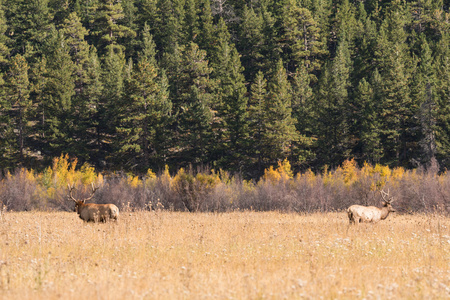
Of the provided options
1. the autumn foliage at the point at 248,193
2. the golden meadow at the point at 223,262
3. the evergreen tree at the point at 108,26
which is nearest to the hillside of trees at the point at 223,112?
the evergreen tree at the point at 108,26

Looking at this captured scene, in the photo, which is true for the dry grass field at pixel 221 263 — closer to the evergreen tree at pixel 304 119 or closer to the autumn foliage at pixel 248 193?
the autumn foliage at pixel 248 193

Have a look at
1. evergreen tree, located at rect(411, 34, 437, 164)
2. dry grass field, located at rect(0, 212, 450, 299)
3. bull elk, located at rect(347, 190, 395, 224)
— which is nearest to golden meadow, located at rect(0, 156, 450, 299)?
dry grass field, located at rect(0, 212, 450, 299)

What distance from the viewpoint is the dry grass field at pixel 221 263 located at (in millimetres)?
6676

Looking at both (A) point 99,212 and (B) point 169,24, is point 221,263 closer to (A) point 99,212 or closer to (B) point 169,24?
(A) point 99,212

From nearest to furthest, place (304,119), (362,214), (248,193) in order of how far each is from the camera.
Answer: (362,214)
(248,193)
(304,119)

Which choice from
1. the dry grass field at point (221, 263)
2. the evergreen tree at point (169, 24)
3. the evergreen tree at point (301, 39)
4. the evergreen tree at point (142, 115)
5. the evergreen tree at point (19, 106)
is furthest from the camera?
the evergreen tree at point (169, 24)

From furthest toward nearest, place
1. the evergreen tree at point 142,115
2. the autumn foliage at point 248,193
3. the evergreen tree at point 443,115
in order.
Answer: the evergreen tree at point 142,115
the evergreen tree at point 443,115
the autumn foliage at point 248,193

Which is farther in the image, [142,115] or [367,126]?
[142,115]

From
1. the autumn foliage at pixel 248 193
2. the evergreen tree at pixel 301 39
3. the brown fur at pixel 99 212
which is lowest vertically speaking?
the autumn foliage at pixel 248 193

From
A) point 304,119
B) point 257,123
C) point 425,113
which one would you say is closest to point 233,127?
point 257,123

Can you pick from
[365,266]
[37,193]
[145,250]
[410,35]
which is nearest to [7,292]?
[145,250]

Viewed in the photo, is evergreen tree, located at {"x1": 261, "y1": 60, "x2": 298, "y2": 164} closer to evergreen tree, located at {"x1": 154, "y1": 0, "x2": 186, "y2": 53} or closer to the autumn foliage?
the autumn foliage

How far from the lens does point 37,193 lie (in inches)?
1095

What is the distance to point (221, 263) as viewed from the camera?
9094 millimetres
